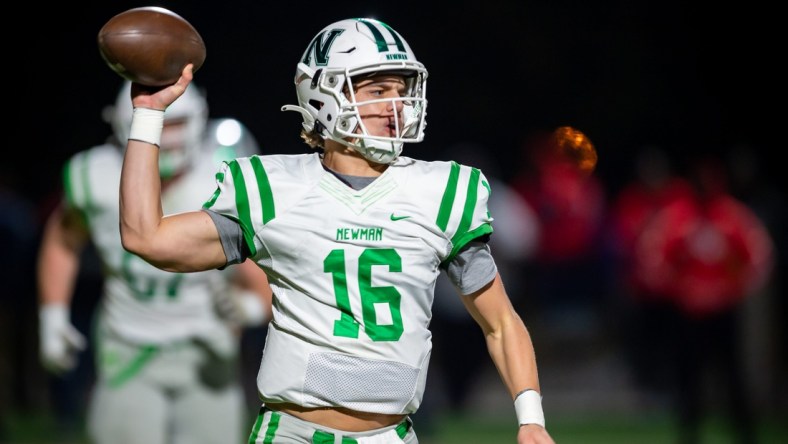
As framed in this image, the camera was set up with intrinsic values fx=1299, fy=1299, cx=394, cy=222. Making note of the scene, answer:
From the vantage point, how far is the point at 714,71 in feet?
42.4

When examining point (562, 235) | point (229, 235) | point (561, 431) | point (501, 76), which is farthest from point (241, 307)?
point (501, 76)

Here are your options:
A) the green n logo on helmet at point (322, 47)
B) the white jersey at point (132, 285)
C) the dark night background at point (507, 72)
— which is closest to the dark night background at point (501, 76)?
the dark night background at point (507, 72)

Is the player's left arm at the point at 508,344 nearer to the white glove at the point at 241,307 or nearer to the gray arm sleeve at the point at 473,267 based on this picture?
the gray arm sleeve at the point at 473,267

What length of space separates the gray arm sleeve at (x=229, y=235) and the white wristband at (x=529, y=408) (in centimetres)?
77

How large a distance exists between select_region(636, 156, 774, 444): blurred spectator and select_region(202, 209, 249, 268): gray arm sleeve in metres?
5.13

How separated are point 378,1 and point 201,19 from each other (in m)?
1.57

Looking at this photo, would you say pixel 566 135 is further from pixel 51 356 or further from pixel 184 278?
pixel 51 356

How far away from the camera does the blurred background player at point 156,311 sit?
4762 mm

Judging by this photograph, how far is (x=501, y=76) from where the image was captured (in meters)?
12.6

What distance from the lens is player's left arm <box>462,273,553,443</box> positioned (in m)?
3.18

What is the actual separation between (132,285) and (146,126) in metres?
1.92

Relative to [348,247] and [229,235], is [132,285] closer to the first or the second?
[229,235]

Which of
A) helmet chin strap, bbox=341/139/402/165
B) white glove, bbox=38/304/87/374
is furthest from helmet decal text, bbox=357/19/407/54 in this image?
white glove, bbox=38/304/87/374

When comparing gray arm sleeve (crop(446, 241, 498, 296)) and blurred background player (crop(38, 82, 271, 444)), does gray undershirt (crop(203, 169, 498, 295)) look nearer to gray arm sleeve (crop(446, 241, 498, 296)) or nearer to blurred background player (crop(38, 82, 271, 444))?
gray arm sleeve (crop(446, 241, 498, 296))
